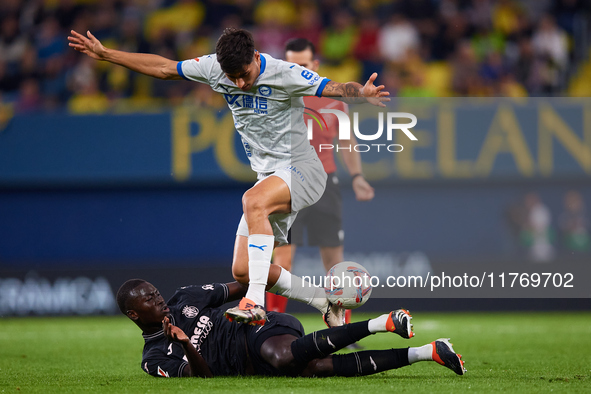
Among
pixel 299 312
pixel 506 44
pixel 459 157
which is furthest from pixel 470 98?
pixel 299 312

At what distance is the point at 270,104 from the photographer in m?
5.18

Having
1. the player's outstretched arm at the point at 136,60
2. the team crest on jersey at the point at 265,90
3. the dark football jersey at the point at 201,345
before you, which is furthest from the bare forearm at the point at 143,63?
the dark football jersey at the point at 201,345

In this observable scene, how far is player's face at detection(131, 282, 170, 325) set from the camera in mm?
4746

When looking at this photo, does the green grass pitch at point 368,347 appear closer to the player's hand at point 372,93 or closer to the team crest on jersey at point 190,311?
the team crest on jersey at point 190,311

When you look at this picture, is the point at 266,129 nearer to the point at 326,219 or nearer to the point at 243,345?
the point at 243,345

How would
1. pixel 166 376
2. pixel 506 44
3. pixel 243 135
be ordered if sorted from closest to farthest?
pixel 166 376 → pixel 243 135 → pixel 506 44

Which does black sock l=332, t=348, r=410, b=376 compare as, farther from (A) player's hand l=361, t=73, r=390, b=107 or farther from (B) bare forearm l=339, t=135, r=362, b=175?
(B) bare forearm l=339, t=135, r=362, b=175

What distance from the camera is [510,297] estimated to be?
10.5 meters

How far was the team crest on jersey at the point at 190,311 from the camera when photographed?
488cm

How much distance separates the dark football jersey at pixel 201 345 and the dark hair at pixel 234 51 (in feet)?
5.17

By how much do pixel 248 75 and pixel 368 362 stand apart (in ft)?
6.52

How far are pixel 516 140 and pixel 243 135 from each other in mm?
5829

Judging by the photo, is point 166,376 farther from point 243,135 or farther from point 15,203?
point 15,203

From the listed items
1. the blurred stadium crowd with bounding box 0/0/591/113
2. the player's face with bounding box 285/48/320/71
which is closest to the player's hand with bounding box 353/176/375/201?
the player's face with bounding box 285/48/320/71
